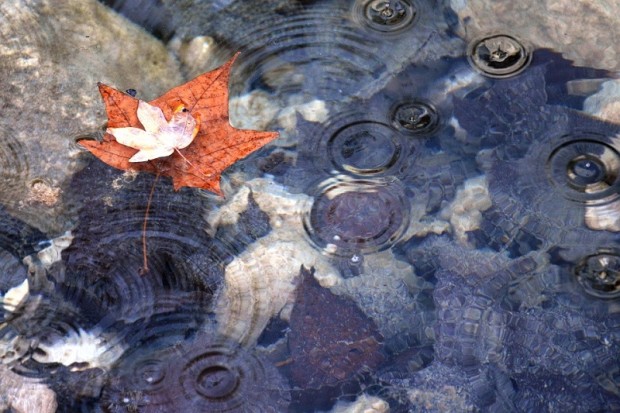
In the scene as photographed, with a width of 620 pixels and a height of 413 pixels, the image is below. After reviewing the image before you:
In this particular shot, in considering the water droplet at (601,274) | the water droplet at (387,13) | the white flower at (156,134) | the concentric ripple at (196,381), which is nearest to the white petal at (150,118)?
the white flower at (156,134)

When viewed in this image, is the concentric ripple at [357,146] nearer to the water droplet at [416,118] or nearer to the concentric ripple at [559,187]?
the water droplet at [416,118]

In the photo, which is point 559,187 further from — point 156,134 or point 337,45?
point 156,134

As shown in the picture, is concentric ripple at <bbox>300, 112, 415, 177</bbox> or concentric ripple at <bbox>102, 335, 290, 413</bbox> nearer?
concentric ripple at <bbox>102, 335, 290, 413</bbox>

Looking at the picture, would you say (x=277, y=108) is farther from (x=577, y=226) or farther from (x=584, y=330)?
(x=584, y=330)

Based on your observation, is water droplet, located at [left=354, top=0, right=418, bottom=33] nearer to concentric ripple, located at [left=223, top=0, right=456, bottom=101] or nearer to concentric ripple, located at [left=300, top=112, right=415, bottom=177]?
concentric ripple, located at [left=223, top=0, right=456, bottom=101]

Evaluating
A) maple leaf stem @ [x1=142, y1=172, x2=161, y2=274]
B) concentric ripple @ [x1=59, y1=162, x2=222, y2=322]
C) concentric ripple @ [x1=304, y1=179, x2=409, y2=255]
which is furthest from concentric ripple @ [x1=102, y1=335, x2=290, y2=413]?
concentric ripple @ [x1=304, y1=179, x2=409, y2=255]

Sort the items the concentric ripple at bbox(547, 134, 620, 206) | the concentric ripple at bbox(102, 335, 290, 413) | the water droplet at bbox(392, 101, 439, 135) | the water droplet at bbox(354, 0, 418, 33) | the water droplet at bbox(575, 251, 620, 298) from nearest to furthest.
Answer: the concentric ripple at bbox(102, 335, 290, 413) < the water droplet at bbox(575, 251, 620, 298) < the concentric ripple at bbox(547, 134, 620, 206) < the water droplet at bbox(392, 101, 439, 135) < the water droplet at bbox(354, 0, 418, 33)
